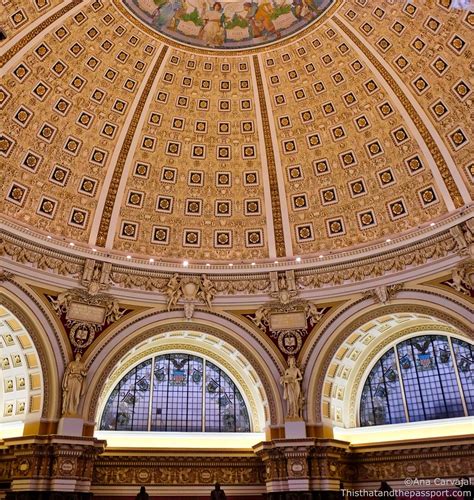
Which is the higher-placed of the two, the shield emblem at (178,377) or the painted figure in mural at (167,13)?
the painted figure in mural at (167,13)

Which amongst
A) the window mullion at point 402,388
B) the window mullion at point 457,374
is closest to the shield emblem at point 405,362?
the window mullion at point 402,388

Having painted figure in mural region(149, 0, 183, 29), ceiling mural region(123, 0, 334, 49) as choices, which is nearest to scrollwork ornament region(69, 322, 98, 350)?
ceiling mural region(123, 0, 334, 49)

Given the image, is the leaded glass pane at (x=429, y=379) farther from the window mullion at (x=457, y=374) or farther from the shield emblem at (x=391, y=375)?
the shield emblem at (x=391, y=375)

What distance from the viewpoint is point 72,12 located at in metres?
22.6

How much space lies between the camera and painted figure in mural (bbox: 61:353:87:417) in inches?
840

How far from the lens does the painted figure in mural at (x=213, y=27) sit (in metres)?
24.6

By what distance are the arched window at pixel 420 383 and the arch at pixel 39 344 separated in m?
15.4

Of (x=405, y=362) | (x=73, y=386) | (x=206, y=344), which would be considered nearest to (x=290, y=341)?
(x=206, y=344)

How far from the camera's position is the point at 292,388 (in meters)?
23.2

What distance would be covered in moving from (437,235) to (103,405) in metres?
18.4

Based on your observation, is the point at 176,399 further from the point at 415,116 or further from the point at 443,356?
the point at 415,116

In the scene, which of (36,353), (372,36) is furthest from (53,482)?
(372,36)

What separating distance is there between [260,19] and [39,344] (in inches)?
742

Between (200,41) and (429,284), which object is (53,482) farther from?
(200,41)
